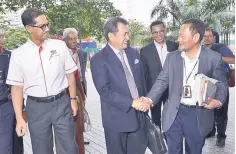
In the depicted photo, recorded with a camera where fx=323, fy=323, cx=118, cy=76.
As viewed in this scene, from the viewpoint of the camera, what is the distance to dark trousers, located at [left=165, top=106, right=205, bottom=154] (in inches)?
116

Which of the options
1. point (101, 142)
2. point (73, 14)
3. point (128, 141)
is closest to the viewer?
point (128, 141)

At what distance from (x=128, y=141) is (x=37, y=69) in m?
1.07

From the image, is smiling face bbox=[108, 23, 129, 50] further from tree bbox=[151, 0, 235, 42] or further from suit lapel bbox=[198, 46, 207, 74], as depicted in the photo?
tree bbox=[151, 0, 235, 42]

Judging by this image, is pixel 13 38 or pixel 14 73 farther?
pixel 13 38

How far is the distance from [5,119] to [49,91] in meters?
0.66

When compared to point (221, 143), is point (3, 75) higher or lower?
higher

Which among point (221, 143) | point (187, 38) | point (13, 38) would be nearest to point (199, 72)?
point (187, 38)

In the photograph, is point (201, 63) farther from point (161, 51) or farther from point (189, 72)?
point (161, 51)

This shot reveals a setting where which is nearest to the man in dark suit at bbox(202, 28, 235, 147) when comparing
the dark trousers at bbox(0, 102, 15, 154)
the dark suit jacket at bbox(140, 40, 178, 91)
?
the dark suit jacket at bbox(140, 40, 178, 91)

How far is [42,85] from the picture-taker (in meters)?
2.92

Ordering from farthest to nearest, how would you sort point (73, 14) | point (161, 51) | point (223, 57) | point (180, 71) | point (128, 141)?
point (73, 14)
point (161, 51)
point (223, 57)
point (128, 141)
point (180, 71)

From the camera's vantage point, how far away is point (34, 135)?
302 centimetres

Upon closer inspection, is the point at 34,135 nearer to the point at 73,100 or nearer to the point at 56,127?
the point at 56,127

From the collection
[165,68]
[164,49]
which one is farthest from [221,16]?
[165,68]
